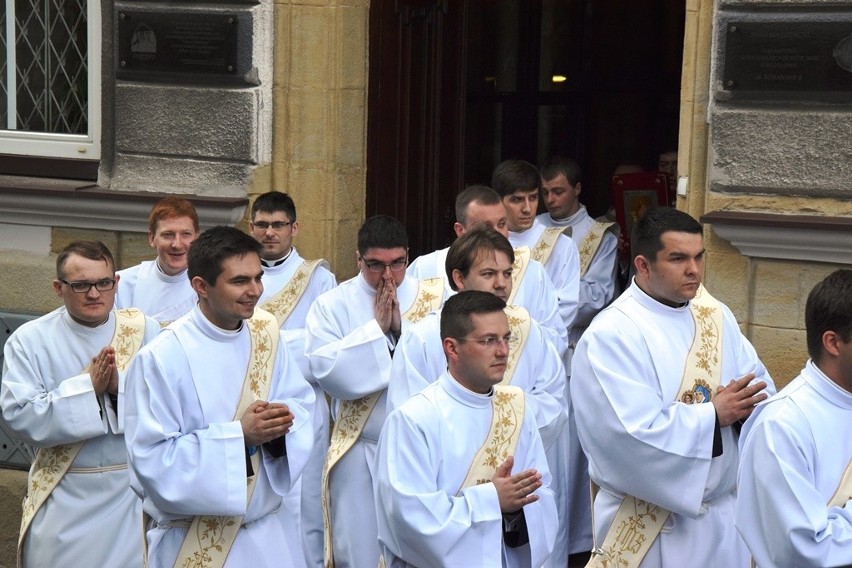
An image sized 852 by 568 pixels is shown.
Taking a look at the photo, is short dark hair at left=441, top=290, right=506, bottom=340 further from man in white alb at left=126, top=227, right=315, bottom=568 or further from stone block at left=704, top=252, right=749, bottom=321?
stone block at left=704, top=252, right=749, bottom=321

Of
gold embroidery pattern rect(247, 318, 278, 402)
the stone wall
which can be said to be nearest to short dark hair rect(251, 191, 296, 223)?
gold embroidery pattern rect(247, 318, 278, 402)

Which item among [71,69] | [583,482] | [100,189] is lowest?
[583,482]

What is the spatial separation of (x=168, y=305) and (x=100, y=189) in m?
1.13

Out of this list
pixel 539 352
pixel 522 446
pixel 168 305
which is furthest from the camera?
pixel 168 305

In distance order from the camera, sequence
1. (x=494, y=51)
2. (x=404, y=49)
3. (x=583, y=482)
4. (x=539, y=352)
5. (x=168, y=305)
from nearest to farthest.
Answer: (x=539, y=352) → (x=168, y=305) → (x=583, y=482) → (x=404, y=49) → (x=494, y=51)

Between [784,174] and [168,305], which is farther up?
[784,174]

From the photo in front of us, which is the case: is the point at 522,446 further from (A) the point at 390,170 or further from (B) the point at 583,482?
(A) the point at 390,170

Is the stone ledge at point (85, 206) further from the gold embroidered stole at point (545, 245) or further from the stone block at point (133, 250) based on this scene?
the gold embroidered stole at point (545, 245)

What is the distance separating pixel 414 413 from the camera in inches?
191

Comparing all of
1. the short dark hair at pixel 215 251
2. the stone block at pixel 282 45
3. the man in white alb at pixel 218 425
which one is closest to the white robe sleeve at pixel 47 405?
the man in white alb at pixel 218 425

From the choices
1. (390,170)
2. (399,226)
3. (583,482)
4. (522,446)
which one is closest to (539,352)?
(399,226)

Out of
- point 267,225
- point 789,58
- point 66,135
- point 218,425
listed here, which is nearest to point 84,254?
point 218,425

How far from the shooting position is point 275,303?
7281mm

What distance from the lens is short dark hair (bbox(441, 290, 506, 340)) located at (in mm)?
4809
